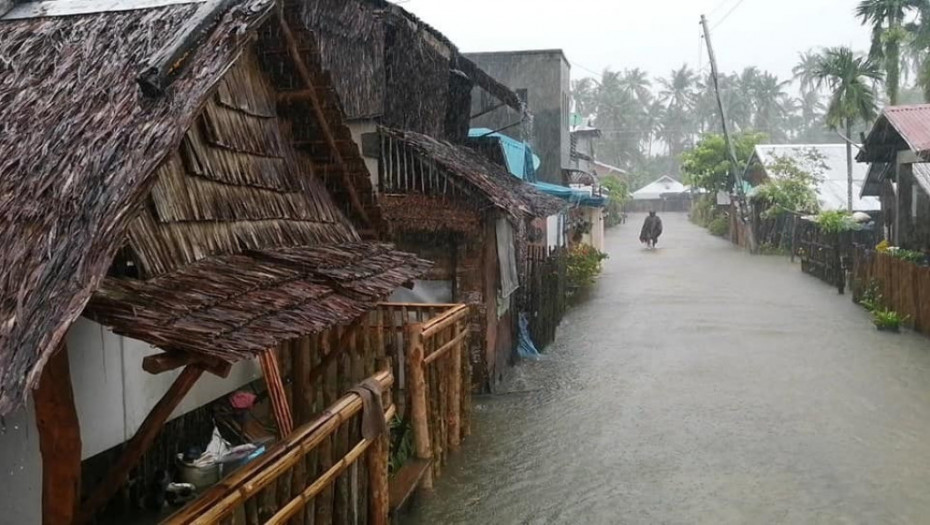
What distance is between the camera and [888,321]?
16.2 metres

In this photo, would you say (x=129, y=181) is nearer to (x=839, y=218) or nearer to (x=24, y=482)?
(x=24, y=482)

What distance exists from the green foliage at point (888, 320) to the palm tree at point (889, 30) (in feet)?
56.6

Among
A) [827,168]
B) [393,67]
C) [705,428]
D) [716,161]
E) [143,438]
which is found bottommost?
[705,428]

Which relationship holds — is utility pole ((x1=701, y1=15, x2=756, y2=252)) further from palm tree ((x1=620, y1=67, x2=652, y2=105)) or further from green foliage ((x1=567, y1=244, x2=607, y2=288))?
palm tree ((x1=620, y1=67, x2=652, y2=105))

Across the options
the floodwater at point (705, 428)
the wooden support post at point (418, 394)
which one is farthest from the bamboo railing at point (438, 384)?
the floodwater at point (705, 428)

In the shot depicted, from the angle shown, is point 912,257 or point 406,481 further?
point 912,257

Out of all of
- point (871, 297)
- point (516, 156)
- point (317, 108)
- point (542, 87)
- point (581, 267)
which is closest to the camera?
point (317, 108)

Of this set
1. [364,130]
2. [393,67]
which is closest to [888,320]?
[393,67]

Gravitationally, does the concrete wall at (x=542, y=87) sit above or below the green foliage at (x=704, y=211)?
above

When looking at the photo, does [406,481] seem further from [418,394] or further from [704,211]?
[704,211]

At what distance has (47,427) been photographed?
3650 mm

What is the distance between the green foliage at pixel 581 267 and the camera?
73.6 ft

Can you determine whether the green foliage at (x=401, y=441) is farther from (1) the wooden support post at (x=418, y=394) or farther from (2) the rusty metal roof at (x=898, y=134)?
(2) the rusty metal roof at (x=898, y=134)

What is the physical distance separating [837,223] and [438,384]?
20050mm
